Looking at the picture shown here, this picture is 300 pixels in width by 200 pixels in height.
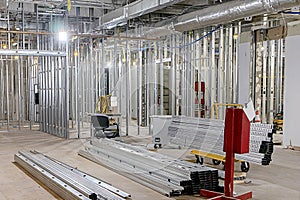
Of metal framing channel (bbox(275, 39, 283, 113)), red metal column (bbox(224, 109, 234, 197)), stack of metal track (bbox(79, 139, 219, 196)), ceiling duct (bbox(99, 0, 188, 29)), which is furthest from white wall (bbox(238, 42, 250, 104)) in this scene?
red metal column (bbox(224, 109, 234, 197))

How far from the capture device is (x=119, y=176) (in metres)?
5.47

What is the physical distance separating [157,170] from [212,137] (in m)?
1.35

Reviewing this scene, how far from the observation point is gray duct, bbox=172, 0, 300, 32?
5654mm

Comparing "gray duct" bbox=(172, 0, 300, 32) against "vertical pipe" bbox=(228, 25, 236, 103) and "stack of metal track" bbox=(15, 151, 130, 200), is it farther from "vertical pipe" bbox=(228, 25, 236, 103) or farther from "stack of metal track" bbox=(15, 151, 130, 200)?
"stack of metal track" bbox=(15, 151, 130, 200)

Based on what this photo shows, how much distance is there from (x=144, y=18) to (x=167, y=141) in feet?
11.6

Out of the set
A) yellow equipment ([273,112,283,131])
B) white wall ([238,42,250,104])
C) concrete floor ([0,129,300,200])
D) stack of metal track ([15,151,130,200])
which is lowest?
concrete floor ([0,129,300,200])

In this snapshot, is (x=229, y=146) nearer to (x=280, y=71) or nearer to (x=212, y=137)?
(x=212, y=137)

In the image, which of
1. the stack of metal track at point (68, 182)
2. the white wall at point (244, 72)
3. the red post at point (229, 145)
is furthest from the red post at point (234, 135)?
the white wall at point (244, 72)

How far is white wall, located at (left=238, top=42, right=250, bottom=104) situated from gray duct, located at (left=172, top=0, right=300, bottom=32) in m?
1.76

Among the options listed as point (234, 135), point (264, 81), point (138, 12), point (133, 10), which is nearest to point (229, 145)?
point (234, 135)

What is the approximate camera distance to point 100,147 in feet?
22.7

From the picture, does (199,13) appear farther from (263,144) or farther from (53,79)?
(53,79)

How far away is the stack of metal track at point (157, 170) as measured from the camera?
4678mm

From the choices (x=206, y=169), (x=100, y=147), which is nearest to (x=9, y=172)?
(x=100, y=147)
